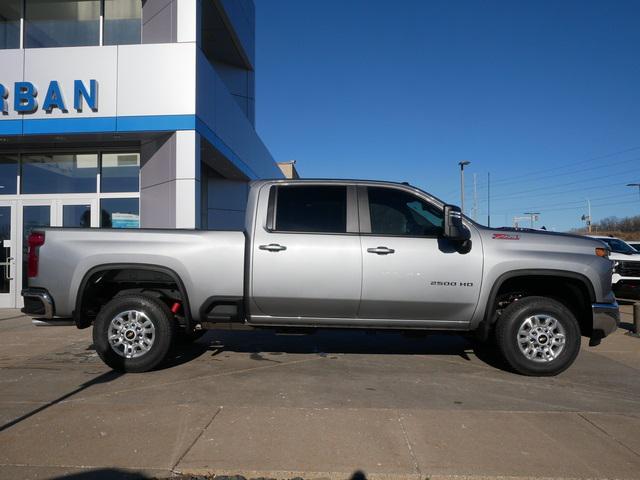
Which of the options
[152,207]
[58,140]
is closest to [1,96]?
[58,140]

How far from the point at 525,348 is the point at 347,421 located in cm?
245

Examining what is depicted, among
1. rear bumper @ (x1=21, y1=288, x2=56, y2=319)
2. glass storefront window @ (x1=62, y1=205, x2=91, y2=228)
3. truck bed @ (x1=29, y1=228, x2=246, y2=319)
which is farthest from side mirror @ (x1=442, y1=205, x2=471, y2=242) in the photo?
glass storefront window @ (x1=62, y1=205, x2=91, y2=228)

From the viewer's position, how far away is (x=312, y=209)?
5.58 metres

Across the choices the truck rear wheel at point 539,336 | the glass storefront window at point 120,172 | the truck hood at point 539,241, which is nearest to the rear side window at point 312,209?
the truck hood at point 539,241

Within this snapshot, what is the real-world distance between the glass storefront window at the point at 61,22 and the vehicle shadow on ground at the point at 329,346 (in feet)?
26.1

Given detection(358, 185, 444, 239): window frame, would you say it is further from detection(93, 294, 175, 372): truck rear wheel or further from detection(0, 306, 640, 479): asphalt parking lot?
detection(93, 294, 175, 372): truck rear wheel

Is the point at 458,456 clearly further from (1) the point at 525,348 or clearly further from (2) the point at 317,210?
(2) the point at 317,210

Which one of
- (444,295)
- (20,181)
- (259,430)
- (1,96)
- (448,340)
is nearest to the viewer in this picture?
(259,430)

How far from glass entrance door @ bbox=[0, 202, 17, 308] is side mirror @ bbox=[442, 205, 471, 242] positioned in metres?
10.2

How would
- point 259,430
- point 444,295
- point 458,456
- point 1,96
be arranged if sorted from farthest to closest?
point 1,96 → point 444,295 → point 259,430 → point 458,456

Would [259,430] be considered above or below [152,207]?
below

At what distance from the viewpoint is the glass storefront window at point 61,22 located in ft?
37.0

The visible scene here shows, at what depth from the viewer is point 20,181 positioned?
1138 centimetres

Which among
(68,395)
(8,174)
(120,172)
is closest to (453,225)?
(68,395)
